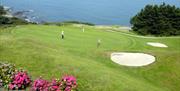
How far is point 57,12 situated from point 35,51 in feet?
381

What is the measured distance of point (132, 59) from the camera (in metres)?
24.7

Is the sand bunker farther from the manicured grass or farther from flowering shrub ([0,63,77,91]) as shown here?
flowering shrub ([0,63,77,91])

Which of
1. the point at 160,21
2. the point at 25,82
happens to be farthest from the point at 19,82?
the point at 160,21

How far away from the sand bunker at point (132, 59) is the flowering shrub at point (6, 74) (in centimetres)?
1058

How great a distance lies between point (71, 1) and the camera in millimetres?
181875

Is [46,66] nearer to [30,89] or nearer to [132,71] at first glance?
[30,89]

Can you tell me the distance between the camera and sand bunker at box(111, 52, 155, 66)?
2353 cm

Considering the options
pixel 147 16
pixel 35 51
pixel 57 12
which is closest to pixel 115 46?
pixel 35 51

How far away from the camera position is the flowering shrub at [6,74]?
1398cm

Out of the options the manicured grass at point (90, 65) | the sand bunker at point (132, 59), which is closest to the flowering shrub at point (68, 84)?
the manicured grass at point (90, 65)

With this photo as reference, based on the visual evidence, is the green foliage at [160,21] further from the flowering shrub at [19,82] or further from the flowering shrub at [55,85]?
the flowering shrub at [55,85]

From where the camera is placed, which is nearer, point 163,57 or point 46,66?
point 46,66

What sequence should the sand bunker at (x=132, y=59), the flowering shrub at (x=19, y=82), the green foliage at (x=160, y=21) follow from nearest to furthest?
the flowering shrub at (x=19, y=82) → the sand bunker at (x=132, y=59) → the green foliage at (x=160, y=21)

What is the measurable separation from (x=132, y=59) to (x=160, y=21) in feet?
135
